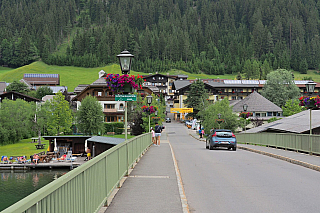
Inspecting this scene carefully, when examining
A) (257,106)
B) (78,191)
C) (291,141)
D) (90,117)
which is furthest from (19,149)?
(78,191)

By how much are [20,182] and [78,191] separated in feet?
139

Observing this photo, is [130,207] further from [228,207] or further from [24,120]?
[24,120]

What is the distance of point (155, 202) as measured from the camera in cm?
887

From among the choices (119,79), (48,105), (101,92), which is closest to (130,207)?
(119,79)

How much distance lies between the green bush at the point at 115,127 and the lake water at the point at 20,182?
122 ft

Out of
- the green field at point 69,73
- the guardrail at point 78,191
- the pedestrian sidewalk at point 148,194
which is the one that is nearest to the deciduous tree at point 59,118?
the pedestrian sidewalk at point 148,194

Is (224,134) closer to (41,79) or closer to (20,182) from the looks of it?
(20,182)

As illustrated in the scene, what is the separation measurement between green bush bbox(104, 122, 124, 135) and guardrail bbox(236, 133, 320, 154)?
54.1 m

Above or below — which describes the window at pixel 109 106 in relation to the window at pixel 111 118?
above

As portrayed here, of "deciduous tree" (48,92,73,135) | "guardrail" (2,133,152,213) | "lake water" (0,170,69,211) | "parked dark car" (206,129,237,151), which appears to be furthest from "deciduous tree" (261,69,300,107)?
"guardrail" (2,133,152,213)

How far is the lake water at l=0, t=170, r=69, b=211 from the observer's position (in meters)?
36.8

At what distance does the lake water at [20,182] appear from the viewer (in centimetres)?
3681

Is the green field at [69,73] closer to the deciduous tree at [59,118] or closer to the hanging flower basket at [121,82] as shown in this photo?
the deciduous tree at [59,118]

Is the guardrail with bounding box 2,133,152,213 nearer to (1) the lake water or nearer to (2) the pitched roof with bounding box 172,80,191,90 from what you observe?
(1) the lake water
